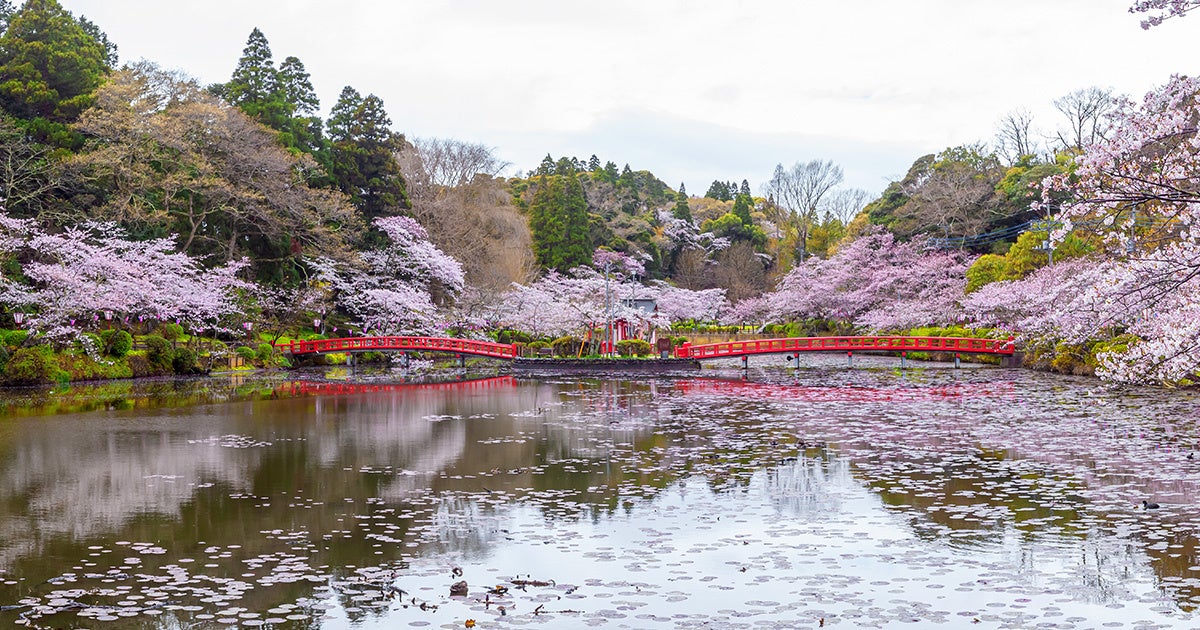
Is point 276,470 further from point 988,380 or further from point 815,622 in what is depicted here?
point 988,380

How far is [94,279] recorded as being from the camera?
27.8 metres

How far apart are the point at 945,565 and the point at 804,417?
1148 cm

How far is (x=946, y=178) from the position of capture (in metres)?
46.0

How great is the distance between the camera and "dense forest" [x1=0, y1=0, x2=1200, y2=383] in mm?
29047

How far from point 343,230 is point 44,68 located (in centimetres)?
1162

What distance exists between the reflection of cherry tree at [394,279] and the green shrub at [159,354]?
889cm

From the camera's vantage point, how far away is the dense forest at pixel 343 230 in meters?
29.0

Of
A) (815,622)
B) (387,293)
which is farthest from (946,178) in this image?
(815,622)

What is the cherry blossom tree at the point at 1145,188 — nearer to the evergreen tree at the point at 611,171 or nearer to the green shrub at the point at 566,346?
the green shrub at the point at 566,346

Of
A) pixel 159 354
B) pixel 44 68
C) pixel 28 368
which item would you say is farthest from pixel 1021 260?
pixel 44 68

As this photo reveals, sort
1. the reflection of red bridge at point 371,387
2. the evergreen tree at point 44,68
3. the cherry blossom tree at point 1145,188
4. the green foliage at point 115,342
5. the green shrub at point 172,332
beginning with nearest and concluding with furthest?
the cherry blossom tree at point 1145,188, the reflection of red bridge at point 371,387, the green foliage at point 115,342, the evergreen tree at point 44,68, the green shrub at point 172,332

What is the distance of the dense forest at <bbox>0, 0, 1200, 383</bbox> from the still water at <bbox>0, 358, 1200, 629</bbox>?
717 centimetres

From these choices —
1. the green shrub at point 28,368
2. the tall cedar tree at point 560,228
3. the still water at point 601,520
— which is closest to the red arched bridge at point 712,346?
the green shrub at point 28,368

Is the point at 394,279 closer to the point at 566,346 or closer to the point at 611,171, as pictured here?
the point at 566,346
